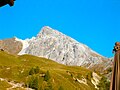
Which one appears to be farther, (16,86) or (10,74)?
(10,74)

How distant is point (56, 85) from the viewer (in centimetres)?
17262

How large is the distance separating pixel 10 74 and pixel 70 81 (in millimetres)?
36826

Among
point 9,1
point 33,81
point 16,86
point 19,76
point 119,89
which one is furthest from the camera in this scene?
point 19,76

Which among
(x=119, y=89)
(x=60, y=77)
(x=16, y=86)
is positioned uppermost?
(x=60, y=77)

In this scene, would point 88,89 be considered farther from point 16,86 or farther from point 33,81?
point 16,86

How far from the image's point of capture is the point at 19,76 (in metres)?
Result: 174

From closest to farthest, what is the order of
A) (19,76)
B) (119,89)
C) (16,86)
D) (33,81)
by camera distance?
(119,89) → (16,86) → (33,81) → (19,76)

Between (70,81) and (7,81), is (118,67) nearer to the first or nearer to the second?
(7,81)

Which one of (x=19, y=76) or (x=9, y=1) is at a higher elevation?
(x=19, y=76)

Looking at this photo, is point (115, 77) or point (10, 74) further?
point (10, 74)

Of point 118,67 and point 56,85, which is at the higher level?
point 56,85

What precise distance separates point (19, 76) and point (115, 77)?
164648 millimetres

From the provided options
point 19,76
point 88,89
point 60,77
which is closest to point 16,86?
point 19,76

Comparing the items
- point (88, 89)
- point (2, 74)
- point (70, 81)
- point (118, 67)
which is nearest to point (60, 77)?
point (70, 81)
